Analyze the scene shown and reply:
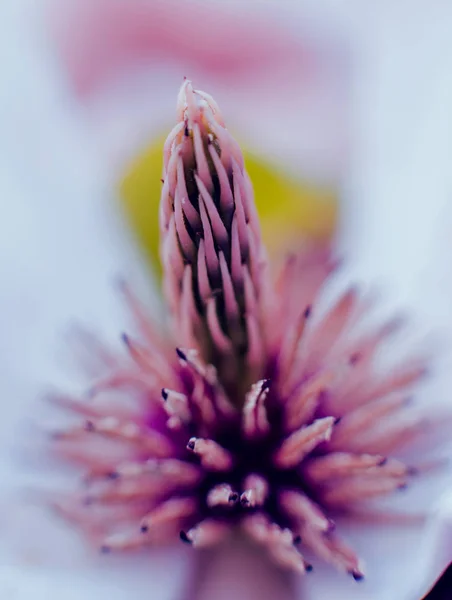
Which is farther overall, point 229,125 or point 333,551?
point 229,125

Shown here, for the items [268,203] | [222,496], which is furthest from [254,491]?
[268,203]

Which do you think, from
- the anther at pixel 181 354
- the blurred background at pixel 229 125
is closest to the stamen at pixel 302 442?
the anther at pixel 181 354

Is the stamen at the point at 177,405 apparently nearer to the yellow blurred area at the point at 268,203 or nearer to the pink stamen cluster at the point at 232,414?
the pink stamen cluster at the point at 232,414

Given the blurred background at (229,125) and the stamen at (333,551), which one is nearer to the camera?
the stamen at (333,551)

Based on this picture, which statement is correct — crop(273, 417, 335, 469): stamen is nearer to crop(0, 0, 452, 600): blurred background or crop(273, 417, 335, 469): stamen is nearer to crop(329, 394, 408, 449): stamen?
crop(329, 394, 408, 449): stamen

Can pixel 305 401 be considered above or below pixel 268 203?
below

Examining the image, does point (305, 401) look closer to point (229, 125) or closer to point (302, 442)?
point (302, 442)
